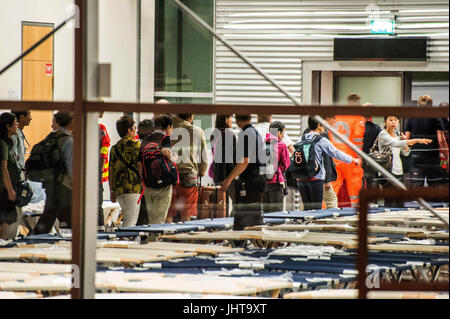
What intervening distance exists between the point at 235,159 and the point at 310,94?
2.23 m

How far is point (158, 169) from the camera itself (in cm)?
771

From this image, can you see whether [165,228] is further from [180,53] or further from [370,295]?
[370,295]

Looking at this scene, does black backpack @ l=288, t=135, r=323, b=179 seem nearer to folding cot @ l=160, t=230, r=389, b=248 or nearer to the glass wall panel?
folding cot @ l=160, t=230, r=389, b=248

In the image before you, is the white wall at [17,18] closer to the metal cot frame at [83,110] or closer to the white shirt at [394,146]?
the white shirt at [394,146]

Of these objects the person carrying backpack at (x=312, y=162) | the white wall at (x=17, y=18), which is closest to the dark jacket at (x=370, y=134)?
the person carrying backpack at (x=312, y=162)

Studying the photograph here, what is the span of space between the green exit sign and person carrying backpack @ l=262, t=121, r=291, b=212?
1811 mm

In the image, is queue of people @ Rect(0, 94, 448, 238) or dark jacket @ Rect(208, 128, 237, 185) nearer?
queue of people @ Rect(0, 94, 448, 238)

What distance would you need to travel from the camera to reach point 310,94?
17.9 ft

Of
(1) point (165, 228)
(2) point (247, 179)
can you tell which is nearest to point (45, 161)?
(1) point (165, 228)

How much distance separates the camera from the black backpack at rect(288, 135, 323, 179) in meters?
7.57

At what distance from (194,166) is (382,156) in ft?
6.41

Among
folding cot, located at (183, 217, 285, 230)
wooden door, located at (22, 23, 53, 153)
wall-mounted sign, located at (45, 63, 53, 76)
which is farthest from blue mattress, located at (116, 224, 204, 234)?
wall-mounted sign, located at (45, 63, 53, 76)
